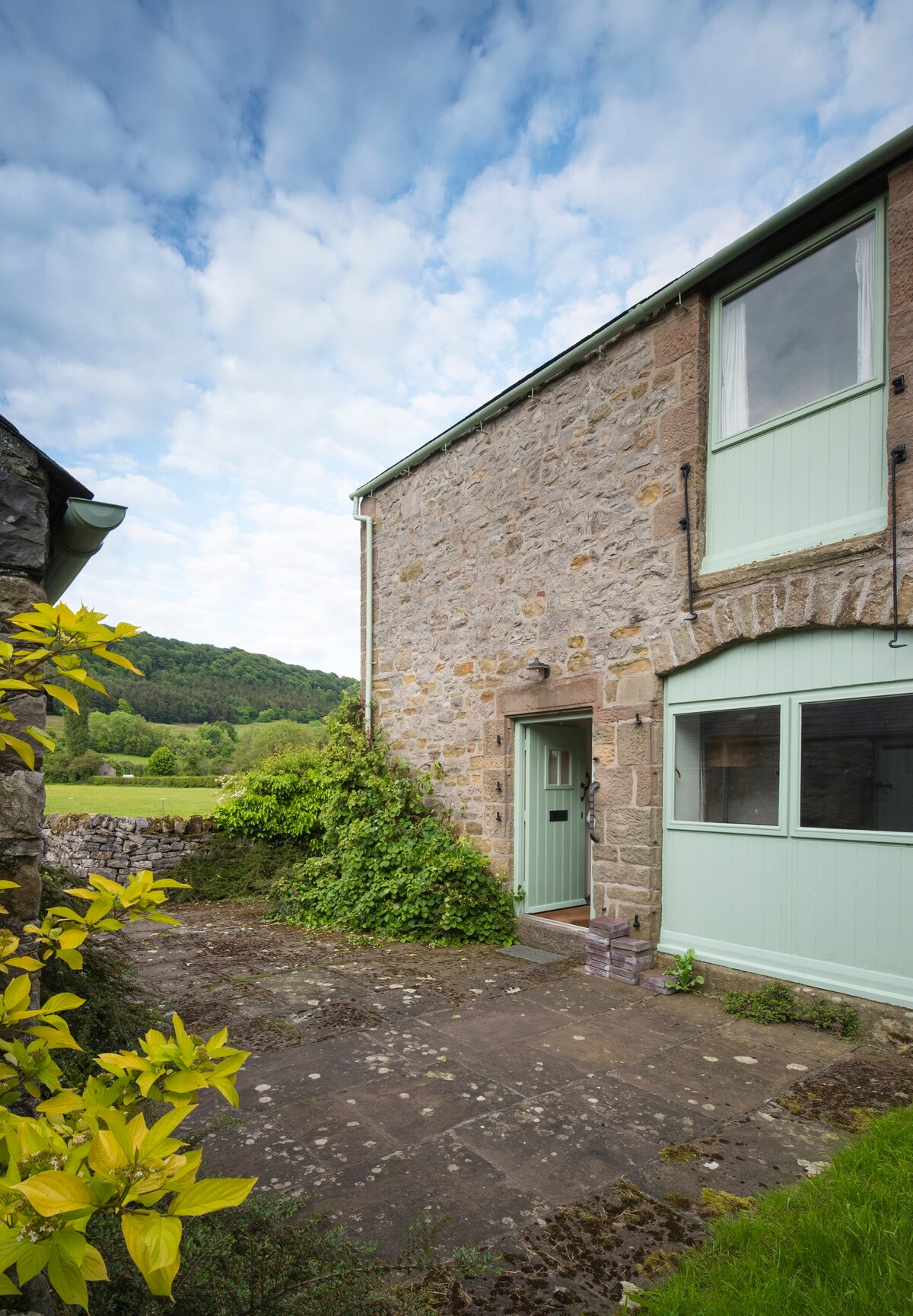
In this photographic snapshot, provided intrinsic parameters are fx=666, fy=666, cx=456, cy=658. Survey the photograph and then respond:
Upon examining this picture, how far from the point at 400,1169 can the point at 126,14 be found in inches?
307

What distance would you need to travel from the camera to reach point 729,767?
5.07 m

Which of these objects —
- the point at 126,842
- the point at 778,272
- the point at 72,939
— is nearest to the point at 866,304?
the point at 778,272

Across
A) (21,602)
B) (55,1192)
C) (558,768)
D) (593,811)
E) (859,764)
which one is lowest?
(593,811)

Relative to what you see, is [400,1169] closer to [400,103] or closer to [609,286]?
[400,103]

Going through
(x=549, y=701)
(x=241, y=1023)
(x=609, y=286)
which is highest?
(x=609, y=286)

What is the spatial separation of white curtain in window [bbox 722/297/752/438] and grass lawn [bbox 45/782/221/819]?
974 centimetres

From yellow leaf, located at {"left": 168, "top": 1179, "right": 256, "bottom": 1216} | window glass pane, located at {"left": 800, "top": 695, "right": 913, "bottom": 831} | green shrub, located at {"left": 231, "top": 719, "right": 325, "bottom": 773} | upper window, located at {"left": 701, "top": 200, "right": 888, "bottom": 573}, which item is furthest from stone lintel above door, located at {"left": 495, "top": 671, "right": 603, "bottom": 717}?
green shrub, located at {"left": 231, "top": 719, "right": 325, "bottom": 773}

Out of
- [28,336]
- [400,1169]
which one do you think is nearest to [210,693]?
[28,336]

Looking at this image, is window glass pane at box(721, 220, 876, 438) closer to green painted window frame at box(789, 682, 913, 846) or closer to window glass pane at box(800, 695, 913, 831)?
green painted window frame at box(789, 682, 913, 846)

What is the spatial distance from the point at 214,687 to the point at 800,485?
3169 cm

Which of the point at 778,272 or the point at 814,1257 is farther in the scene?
the point at 778,272

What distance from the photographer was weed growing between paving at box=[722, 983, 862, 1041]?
4203 mm

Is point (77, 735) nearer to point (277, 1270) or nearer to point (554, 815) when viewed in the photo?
point (554, 815)

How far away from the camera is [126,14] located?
512 cm
